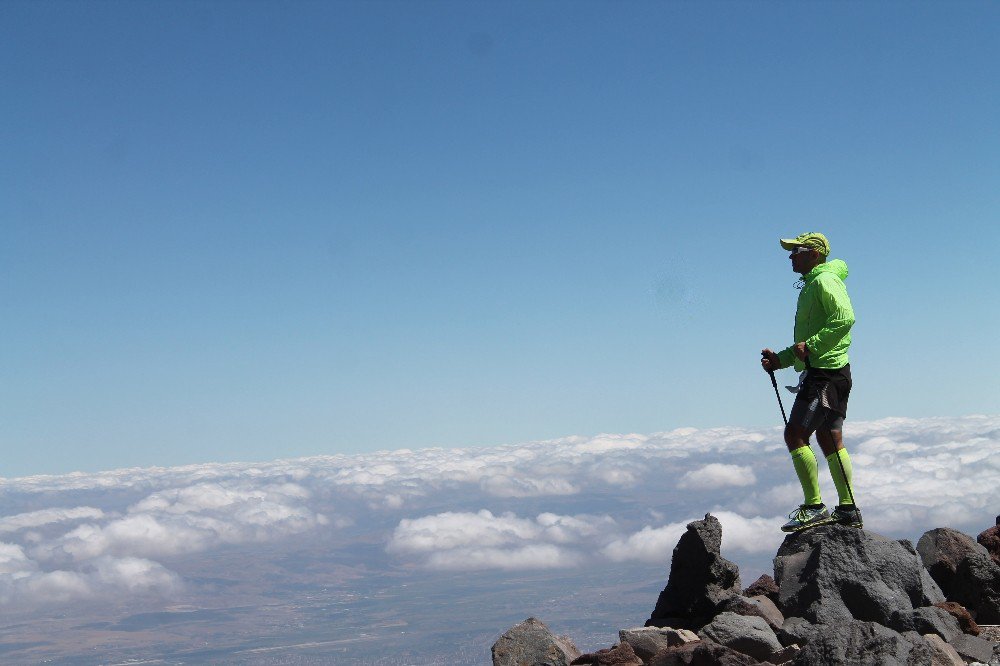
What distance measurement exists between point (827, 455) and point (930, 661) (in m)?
4.96

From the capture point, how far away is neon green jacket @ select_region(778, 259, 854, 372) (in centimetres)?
1165

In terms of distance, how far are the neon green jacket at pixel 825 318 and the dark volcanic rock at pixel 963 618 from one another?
3.53m

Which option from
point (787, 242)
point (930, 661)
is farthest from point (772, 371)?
point (930, 661)

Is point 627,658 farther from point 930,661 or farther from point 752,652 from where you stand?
point 930,661

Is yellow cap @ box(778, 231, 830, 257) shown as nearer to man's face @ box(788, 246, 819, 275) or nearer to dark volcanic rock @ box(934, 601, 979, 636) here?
man's face @ box(788, 246, 819, 275)

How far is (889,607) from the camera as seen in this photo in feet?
34.2

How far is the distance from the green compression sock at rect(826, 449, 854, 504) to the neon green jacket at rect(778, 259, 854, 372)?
4.33ft

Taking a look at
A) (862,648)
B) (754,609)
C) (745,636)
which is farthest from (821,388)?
(862,648)

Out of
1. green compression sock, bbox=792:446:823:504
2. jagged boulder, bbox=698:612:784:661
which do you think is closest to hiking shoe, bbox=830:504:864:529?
green compression sock, bbox=792:446:823:504

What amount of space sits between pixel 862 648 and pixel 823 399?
16.3 ft

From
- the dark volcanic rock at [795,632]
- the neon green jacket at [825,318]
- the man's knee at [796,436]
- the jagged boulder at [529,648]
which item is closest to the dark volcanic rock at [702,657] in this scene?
the dark volcanic rock at [795,632]

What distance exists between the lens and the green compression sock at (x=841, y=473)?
11844 millimetres

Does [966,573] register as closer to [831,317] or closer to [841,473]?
[841,473]

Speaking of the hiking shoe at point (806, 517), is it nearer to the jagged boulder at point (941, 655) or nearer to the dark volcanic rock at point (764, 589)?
the dark volcanic rock at point (764, 589)
